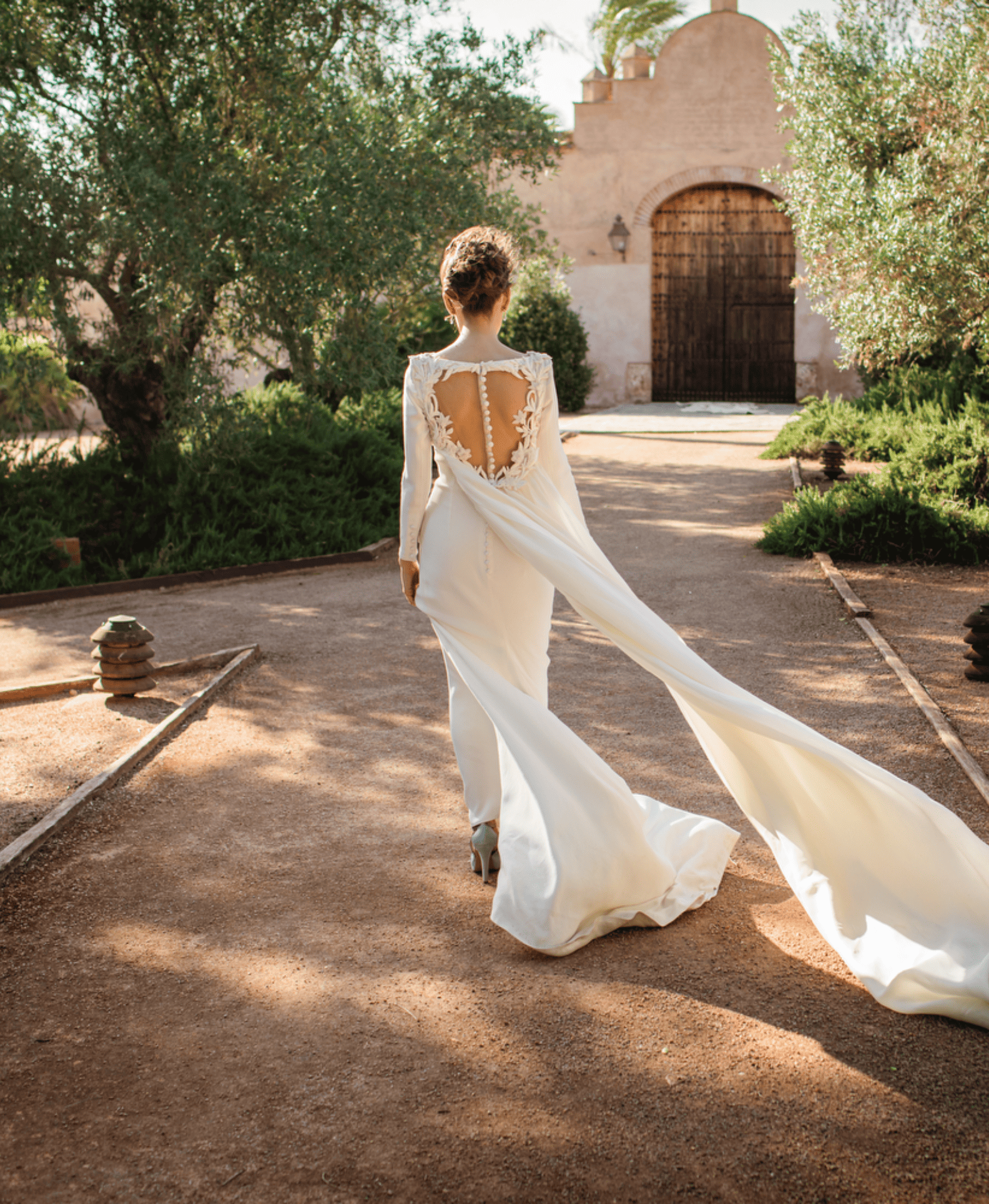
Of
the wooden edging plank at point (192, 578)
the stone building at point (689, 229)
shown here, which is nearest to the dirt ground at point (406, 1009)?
the wooden edging plank at point (192, 578)


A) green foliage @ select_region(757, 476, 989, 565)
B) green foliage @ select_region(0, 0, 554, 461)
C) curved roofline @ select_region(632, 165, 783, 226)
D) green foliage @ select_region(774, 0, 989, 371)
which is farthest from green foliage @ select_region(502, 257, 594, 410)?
green foliage @ select_region(757, 476, 989, 565)

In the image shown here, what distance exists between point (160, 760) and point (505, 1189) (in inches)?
119

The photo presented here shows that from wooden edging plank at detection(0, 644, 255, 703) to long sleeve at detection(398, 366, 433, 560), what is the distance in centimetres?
275

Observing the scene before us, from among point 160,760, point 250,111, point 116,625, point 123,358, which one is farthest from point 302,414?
point 160,760

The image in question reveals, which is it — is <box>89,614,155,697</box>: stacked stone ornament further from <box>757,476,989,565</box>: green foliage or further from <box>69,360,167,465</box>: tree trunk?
<box>757,476,989,565</box>: green foliage

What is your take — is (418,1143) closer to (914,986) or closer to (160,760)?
(914,986)

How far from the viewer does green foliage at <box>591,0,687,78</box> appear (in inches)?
985

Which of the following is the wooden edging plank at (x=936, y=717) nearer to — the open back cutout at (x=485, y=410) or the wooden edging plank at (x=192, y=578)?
the open back cutout at (x=485, y=410)

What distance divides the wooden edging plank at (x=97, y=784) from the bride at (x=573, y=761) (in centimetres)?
158

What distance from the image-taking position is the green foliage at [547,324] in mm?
18750

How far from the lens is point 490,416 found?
3332 millimetres

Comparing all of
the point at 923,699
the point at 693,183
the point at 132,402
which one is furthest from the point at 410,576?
the point at 693,183

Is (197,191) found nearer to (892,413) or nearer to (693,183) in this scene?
(892,413)

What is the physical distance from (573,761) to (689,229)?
19.1 metres
